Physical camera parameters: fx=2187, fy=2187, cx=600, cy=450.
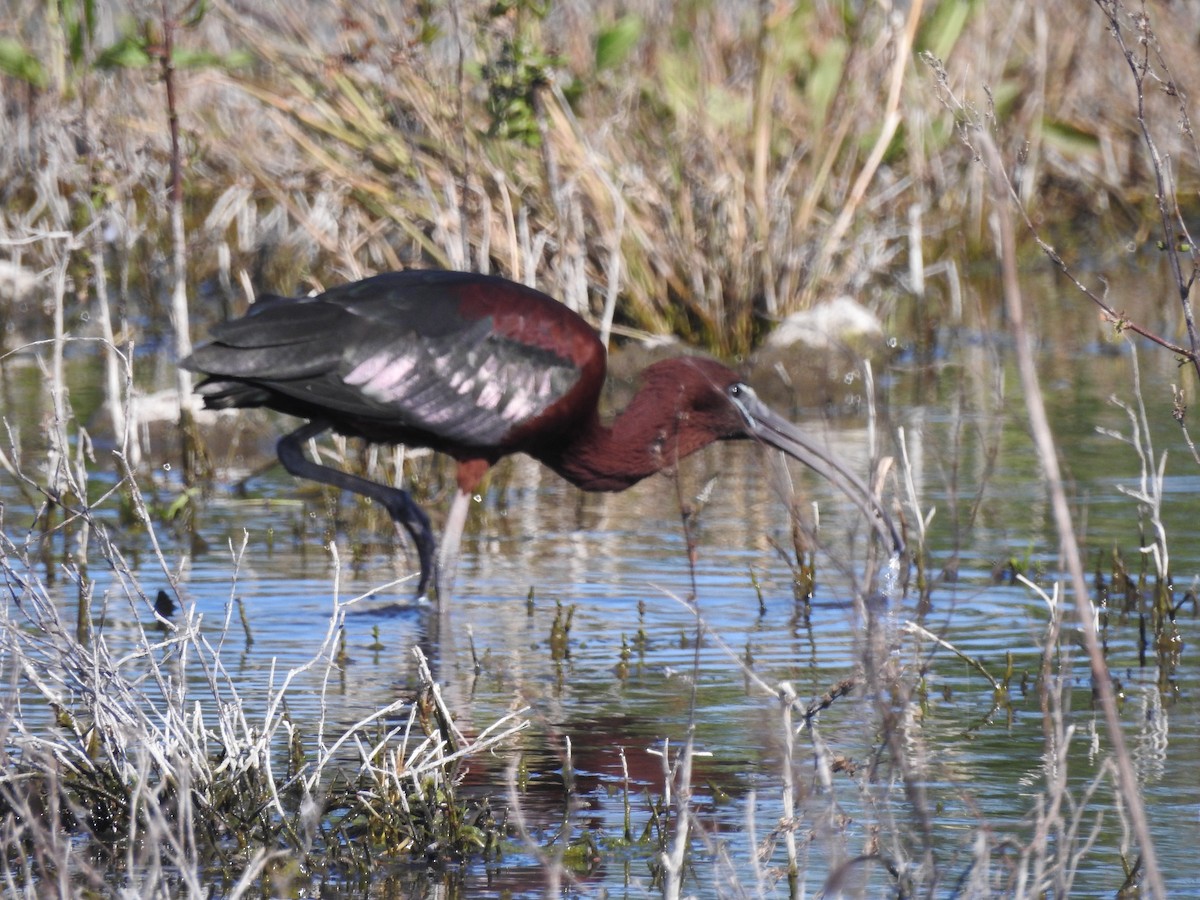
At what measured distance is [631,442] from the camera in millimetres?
7059

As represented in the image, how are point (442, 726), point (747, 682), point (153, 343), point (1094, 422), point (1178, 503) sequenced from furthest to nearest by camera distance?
point (153, 343), point (1094, 422), point (1178, 503), point (747, 682), point (442, 726)

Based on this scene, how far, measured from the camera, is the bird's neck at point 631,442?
23.1ft

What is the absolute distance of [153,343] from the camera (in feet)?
43.2

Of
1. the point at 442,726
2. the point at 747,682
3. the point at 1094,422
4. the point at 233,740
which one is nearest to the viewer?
the point at 233,740

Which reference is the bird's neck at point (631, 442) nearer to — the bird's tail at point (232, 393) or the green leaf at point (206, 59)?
the bird's tail at point (232, 393)

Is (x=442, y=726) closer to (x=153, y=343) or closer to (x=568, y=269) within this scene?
(x=568, y=269)

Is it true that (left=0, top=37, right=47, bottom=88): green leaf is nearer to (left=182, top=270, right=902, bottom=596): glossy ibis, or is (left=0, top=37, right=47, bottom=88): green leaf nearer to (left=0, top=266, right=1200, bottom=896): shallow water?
(left=0, top=266, right=1200, bottom=896): shallow water

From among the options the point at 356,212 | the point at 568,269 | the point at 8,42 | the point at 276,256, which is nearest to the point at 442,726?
the point at 568,269

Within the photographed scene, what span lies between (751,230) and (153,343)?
4.11m

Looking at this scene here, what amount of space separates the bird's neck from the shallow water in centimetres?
34

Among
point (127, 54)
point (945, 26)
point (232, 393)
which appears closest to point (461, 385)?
point (232, 393)

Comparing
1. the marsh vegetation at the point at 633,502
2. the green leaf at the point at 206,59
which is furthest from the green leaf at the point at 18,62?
the green leaf at the point at 206,59

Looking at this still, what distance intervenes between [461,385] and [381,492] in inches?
18.2

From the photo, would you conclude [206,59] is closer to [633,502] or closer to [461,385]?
[633,502]
